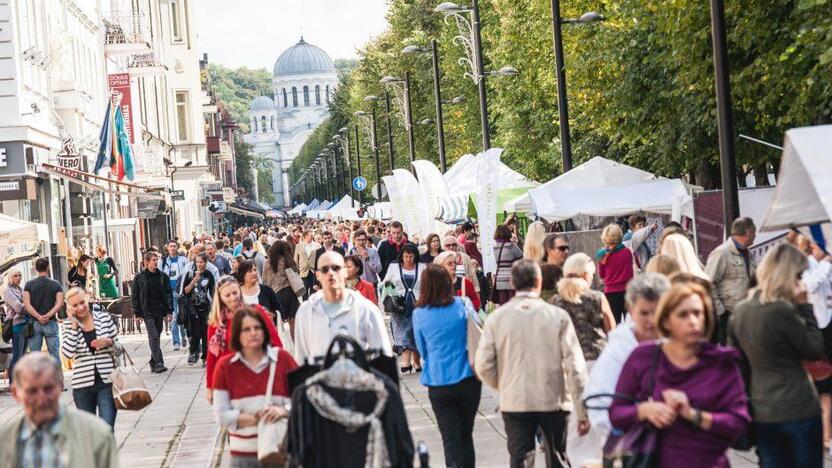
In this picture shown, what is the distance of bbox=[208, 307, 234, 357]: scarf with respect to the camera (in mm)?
10981

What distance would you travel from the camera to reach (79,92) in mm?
35406

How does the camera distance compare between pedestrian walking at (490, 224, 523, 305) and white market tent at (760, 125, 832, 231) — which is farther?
pedestrian walking at (490, 224, 523, 305)

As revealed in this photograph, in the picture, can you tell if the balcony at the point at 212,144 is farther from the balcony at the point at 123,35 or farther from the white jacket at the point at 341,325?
the white jacket at the point at 341,325

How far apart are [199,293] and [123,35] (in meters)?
28.2

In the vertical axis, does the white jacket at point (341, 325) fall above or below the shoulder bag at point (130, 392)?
above

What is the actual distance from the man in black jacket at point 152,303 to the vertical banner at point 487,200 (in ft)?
16.1

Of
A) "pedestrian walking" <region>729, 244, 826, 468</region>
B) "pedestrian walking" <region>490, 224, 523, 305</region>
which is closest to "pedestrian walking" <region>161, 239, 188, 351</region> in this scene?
"pedestrian walking" <region>490, 224, 523, 305</region>

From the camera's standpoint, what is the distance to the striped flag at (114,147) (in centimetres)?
3725

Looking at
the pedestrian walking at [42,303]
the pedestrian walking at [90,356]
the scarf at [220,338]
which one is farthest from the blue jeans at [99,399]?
the pedestrian walking at [42,303]

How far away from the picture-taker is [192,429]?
16500 millimetres

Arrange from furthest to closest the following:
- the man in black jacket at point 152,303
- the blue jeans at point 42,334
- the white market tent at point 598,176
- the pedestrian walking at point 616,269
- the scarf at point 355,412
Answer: the white market tent at point 598,176 < the man in black jacket at point 152,303 < the blue jeans at point 42,334 < the pedestrian walking at point 616,269 < the scarf at point 355,412

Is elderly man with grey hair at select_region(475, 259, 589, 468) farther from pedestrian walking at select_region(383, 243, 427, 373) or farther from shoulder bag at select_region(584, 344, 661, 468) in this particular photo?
pedestrian walking at select_region(383, 243, 427, 373)

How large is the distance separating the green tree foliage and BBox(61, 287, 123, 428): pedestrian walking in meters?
10.4

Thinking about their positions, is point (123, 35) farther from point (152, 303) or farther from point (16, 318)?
point (16, 318)
